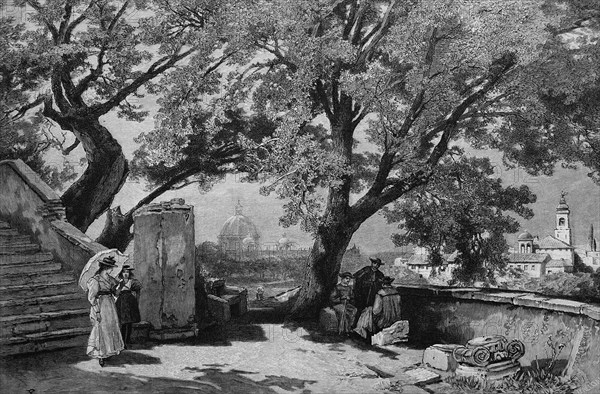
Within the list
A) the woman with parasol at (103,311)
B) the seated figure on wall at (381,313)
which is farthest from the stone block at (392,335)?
the woman with parasol at (103,311)

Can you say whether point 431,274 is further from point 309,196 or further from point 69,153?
point 69,153

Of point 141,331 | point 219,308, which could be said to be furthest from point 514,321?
point 141,331

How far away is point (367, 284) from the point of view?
405 inches

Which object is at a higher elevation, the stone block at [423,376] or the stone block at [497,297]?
the stone block at [497,297]

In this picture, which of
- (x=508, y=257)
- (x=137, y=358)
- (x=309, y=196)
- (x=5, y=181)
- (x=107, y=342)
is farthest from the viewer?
(x=508, y=257)

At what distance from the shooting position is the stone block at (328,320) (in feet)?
33.4

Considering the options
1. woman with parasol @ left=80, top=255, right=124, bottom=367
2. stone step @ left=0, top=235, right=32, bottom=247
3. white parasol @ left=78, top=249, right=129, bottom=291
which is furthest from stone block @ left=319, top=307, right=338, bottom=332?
stone step @ left=0, top=235, right=32, bottom=247

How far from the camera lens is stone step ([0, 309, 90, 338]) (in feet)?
23.2

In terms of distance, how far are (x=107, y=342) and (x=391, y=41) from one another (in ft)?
20.8

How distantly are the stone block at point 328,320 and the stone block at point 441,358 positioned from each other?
2.00 meters

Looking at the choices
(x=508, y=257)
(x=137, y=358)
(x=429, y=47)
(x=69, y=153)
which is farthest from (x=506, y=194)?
(x=69, y=153)

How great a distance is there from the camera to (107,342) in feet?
23.6

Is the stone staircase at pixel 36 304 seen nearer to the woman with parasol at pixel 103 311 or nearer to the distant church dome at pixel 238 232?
the woman with parasol at pixel 103 311

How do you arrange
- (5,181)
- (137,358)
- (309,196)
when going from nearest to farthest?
(137,358), (5,181), (309,196)
